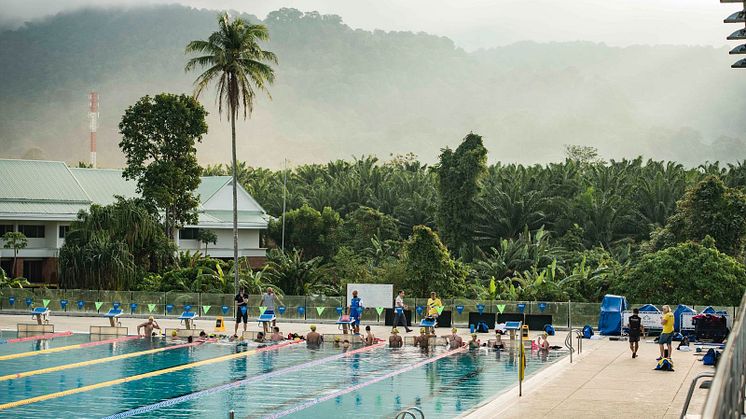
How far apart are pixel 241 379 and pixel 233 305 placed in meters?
19.1

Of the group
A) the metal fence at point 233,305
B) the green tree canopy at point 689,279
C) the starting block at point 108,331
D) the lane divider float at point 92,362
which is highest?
the green tree canopy at point 689,279

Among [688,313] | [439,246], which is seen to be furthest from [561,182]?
[688,313]

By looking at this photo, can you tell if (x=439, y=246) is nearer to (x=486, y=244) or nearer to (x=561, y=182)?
(x=486, y=244)

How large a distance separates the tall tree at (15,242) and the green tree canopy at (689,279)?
42.2 m

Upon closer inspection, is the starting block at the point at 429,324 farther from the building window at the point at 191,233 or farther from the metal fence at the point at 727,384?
the building window at the point at 191,233

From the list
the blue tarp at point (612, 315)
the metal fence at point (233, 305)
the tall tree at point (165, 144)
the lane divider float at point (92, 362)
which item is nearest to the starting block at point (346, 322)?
the metal fence at point (233, 305)

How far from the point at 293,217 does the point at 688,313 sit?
58029 mm

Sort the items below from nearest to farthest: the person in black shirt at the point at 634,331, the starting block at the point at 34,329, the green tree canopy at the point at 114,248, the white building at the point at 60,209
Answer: the person in black shirt at the point at 634,331 < the starting block at the point at 34,329 < the green tree canopy at the point at 114,248 < the white building at the point at 60,209

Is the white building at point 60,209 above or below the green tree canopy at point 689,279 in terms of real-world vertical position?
above

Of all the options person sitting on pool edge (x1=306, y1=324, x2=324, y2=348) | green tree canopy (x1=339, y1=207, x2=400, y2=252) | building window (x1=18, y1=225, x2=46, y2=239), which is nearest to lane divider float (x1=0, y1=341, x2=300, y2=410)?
person sitting on pool edge (x1=306, y1=324, x2=324, y2=348)

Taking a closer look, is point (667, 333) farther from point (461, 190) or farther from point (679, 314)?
point (461, 190)

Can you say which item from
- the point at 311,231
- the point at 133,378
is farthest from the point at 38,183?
the point at 133,378

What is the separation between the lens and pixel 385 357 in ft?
104

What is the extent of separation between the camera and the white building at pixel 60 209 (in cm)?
7375
